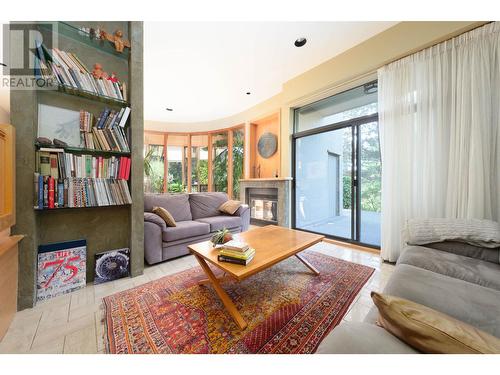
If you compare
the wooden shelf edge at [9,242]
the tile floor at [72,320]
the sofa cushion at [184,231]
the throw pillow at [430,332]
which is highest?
the wooden shelf edge at [9,242]

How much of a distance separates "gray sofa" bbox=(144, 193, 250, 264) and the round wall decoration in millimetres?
1519

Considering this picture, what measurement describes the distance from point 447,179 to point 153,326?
304 cm

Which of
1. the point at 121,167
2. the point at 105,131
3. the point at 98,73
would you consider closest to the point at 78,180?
the point at 121,167

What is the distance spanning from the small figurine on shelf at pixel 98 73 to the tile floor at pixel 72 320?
200cm

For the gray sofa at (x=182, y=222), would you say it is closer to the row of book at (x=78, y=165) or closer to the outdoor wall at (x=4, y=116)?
the row of book at (x=78, y=165)

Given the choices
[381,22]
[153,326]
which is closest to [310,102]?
[381,22]

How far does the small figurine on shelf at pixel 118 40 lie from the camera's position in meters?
1.83

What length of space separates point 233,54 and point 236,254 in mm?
2769

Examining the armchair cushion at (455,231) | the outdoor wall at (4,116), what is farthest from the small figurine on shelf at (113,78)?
the armchair cushion at (455,231)

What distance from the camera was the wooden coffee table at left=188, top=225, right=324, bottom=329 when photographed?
1.29 meters

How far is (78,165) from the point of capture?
66.1 inches

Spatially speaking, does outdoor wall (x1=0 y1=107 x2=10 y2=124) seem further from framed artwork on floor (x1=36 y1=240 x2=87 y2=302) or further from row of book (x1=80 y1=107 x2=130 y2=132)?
framed artwork on floor (x1=36 y1=240 x2=87 y2=302)

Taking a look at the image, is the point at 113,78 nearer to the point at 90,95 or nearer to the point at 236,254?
the point at 90,95

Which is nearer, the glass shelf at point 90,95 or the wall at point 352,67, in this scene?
the glass shelf at point 90,95
